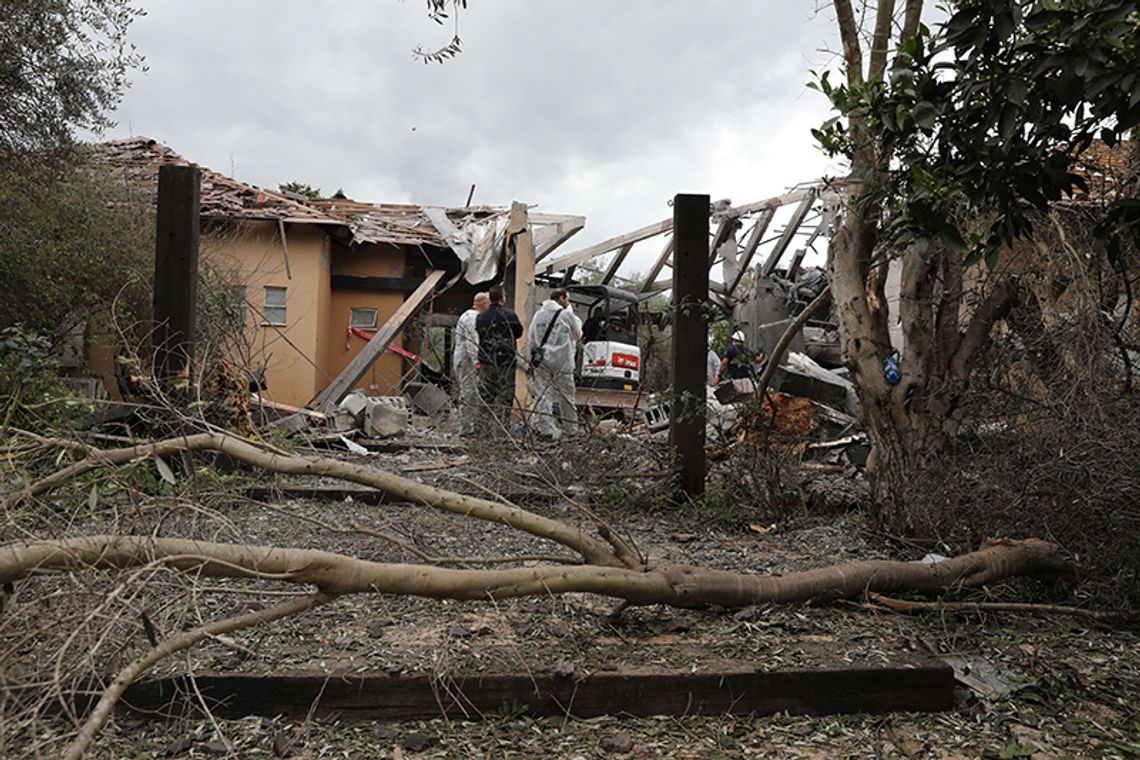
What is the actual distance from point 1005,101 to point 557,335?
8.01 m

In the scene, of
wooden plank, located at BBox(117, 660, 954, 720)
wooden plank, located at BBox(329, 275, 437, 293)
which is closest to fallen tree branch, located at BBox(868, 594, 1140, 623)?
wooden plank, located at BBox(117, 660, 954, 720)

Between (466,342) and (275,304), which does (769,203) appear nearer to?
(466,342)

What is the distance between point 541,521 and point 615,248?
12.4m

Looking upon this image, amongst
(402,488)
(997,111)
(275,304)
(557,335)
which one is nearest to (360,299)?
(275,304)

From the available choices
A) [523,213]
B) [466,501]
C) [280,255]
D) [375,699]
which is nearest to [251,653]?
[375,699]

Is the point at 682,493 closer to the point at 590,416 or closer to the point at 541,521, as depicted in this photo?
the point at 590,416

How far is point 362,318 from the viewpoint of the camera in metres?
15.8

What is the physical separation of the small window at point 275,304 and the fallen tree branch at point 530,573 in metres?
12.5

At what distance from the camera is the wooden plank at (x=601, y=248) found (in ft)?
49.2

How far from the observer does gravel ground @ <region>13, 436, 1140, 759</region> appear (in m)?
2.65

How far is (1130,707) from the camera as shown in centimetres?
296

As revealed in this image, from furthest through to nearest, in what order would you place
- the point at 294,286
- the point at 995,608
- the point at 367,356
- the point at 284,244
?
the point at 294,286 < the point at 284,244 < the point at 367,356 < the point at 995,608

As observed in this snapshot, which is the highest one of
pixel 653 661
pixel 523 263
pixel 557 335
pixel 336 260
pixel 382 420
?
pixel 336 260

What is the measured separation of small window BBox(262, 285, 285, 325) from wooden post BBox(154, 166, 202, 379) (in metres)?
8.54
